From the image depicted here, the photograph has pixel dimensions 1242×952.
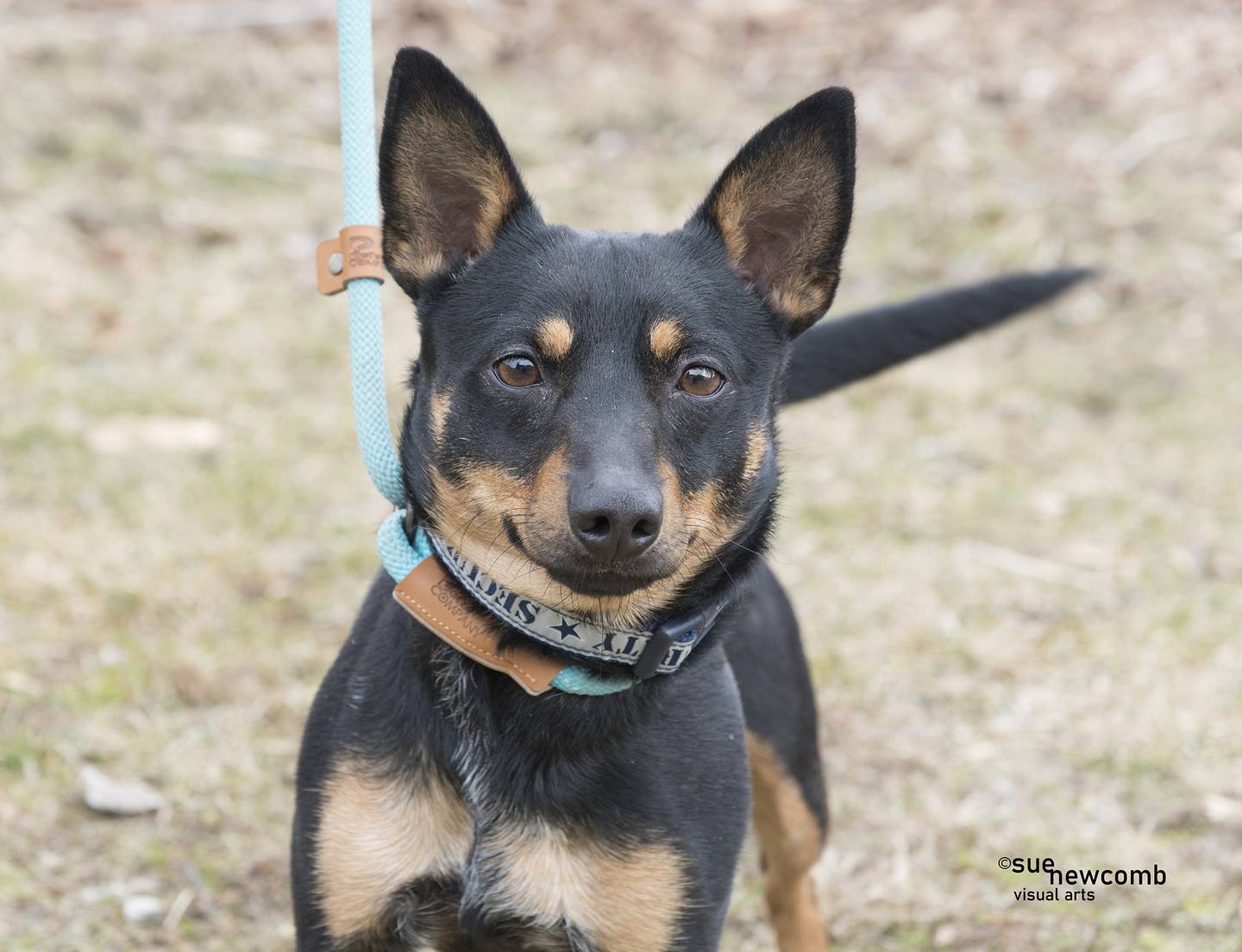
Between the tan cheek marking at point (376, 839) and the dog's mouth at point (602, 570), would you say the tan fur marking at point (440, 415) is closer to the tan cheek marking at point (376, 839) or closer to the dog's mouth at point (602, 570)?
the dog's mouth at point (602, 570)

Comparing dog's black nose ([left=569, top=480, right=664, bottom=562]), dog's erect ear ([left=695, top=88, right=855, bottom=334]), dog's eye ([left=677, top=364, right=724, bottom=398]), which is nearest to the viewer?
dog's black nose ([left=569, top=480, right=664, bottom=562])

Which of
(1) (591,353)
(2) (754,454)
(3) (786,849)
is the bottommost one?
(3) (786,849)

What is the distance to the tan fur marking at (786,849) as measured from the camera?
3.49m

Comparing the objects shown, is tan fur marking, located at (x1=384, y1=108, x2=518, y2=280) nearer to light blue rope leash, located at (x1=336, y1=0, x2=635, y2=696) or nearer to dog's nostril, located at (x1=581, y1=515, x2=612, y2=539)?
light blue rope leash, located at (x1=336, y1=0, x2=635, y2=696)

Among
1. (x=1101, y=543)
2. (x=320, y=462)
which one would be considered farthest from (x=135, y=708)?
(x=1101, y=543)

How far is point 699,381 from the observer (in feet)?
8.88

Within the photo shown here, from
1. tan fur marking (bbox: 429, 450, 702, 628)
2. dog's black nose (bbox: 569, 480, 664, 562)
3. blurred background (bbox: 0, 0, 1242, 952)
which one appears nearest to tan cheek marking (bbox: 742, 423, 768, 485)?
tan fur marking (bbox: 429, 450, 702, 628)

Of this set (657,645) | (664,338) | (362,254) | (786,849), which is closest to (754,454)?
(664,338)

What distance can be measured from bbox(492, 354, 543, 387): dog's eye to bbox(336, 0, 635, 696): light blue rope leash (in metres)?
0.32

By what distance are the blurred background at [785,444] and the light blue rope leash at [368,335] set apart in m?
1.43

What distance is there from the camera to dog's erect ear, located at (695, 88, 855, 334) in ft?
9.19

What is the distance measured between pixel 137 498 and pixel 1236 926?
420cm

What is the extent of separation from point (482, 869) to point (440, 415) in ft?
2.79

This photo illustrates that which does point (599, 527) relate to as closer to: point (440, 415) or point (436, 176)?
point (440, 415)
